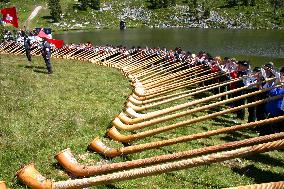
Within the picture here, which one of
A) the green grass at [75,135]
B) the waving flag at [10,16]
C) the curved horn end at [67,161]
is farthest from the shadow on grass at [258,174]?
the waving flag at [10,16]

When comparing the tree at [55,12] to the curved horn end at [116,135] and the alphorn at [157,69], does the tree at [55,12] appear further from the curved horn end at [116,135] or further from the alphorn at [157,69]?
the curved horn end at [116,135]

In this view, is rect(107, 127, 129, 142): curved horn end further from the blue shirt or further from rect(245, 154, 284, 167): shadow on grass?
the blue shirt

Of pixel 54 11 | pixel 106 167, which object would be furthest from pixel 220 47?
pixel 54 11

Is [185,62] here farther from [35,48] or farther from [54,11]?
[54,11]

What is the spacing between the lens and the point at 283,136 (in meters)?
8.17

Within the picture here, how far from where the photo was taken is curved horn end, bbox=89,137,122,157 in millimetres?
11164

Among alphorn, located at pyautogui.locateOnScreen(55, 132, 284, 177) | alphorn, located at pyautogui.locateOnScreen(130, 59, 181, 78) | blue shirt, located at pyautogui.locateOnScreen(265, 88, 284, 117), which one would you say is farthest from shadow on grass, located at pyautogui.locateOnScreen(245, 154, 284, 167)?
alphorn, located at pyautogui.locateOnScreen(130, 59, 181, 78)

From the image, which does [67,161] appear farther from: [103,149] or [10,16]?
[10,16]

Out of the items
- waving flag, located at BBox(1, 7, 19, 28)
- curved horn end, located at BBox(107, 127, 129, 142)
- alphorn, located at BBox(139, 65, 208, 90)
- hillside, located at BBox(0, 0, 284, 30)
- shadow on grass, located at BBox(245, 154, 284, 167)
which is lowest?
hillside, located at BBox(0, 0, 284, 30)

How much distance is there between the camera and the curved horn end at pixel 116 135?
12555 millimetres

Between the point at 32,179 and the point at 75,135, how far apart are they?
4307 mm

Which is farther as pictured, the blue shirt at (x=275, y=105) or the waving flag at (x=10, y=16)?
the waving flag at (x=10, y=16)

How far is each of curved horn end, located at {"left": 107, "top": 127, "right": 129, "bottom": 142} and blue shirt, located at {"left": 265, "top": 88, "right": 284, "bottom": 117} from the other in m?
5.01

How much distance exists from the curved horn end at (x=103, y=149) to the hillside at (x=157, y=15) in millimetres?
120402
